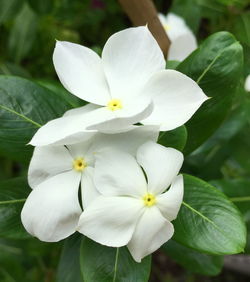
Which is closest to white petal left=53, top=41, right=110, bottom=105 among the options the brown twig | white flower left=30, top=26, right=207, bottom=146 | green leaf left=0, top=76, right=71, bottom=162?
white flower left=30, top=26, right=207, bottom=146

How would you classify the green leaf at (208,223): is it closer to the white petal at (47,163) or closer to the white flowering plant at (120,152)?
the white flowering plant at (120,152)

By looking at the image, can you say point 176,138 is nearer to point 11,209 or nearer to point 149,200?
point 149,200

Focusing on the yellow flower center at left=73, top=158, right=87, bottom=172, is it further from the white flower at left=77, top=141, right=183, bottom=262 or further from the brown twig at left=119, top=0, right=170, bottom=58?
the brown twig at left=119, top=0, right=170, bottom=58

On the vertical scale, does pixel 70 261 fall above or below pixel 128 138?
below

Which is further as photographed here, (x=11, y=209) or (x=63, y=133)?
(x=11, y=209)

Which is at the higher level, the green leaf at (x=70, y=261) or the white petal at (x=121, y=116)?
the white petal at (x=121, y=116)

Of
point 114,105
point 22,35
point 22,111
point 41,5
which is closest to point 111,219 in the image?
point 114,105

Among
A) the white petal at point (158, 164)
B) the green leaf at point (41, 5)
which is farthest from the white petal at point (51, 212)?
the green leaf at point (41, 5)
